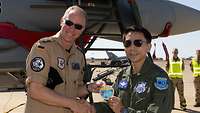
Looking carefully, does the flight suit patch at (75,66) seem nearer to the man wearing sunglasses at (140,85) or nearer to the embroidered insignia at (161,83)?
the man wearing sunglasses at (140,85)

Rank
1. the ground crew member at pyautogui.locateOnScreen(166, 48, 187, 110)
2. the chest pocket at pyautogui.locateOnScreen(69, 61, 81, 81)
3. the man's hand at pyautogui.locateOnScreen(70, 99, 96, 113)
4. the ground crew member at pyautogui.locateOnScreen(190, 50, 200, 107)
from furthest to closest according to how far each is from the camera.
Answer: the ground crew member at pyautogui.locateOnScreen(166, 48, 187, 110), the ground crew member at pyautogui.locateOnScreen(190, 50, 200, 107), the chest pocket at pyautogui.locateOnScreen(69, 61, 81, 81), the man's hand at pyautogui.locateOnScreen(70, 99, 96, 113)

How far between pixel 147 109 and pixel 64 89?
62 cm

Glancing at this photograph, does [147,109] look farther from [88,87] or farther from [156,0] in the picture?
[156,0]

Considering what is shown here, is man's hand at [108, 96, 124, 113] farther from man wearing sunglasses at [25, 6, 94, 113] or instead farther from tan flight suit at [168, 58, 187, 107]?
tan flight suit at [168, 58, 187, 107]

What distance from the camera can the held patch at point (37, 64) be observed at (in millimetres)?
2756

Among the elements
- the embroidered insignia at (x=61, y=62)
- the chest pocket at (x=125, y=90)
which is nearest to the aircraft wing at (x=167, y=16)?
the chest pocket at (x=125, y=90)

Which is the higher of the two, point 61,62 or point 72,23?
point 72,23

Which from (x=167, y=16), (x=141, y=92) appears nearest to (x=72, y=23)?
(x=141, y=92)

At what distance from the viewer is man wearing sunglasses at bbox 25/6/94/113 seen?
271cm

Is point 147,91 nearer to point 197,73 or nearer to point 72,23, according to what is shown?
point 72,23

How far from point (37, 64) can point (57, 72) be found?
0.56 feet

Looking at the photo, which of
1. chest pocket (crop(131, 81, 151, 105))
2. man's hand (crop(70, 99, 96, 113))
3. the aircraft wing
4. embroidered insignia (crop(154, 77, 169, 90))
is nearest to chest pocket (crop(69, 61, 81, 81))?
man's hand (crop(70, 99, 96, 113))

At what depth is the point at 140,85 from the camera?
110 inches

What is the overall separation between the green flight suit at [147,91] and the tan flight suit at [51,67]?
0.28 meters
